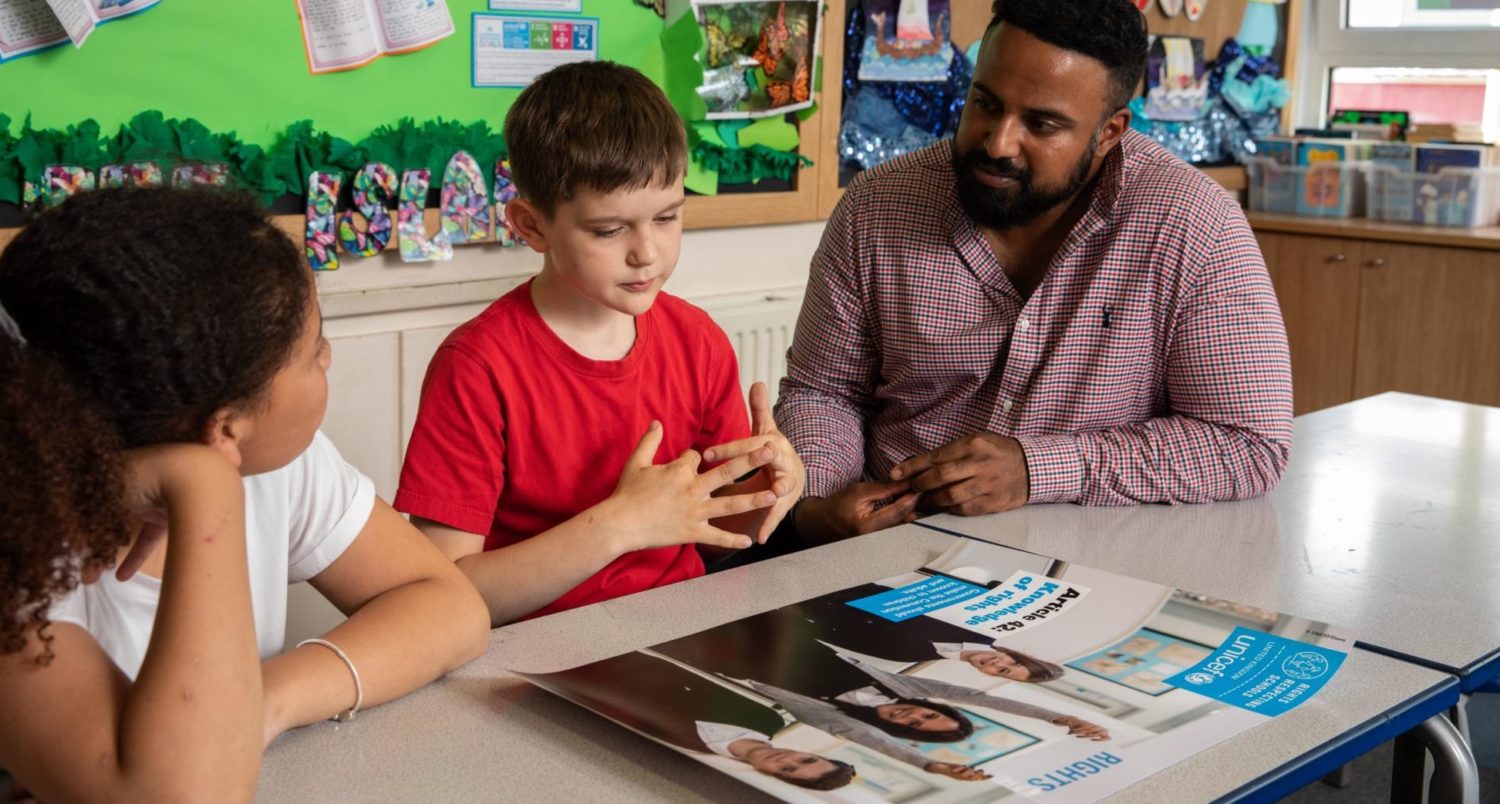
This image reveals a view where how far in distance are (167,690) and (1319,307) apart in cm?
369

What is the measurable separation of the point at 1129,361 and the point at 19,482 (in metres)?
1.33

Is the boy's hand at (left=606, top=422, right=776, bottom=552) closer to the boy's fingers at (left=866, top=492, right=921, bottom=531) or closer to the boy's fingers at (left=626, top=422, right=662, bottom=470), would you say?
the boy's fingers at (left=626, top=422, right=662, bottom=470)

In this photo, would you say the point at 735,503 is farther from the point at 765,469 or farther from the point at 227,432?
the point at 227,432

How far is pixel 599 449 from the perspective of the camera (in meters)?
1.46

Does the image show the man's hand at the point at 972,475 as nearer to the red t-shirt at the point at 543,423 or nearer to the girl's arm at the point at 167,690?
the red t-shirt at the point at 543,423

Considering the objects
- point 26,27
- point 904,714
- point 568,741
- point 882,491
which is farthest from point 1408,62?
point 568,741

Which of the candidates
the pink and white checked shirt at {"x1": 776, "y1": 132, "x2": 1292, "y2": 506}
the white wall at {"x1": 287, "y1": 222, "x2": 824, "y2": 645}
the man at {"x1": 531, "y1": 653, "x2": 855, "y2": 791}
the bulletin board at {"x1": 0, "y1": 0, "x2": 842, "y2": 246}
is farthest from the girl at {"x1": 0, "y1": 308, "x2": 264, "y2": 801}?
the white wall at {"x1": 287, "y1": 222, "x2": 824, "y2": 645}

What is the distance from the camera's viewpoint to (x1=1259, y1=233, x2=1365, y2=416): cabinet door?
384cm

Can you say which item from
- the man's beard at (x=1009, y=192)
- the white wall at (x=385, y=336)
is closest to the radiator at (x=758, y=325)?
the white wall at (x=385, y=336)

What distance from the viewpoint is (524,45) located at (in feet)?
7.85

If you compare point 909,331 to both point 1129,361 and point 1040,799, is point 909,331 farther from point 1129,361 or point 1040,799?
point 1040,799

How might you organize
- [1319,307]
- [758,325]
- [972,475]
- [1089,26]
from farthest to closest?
1. [1319,307]
2. [758,325]
3. [1089,26]
4. [972,475]

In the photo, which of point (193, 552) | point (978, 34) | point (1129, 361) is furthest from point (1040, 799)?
point (978, 34)

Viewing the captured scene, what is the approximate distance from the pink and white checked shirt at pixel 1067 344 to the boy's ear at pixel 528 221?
523mm
